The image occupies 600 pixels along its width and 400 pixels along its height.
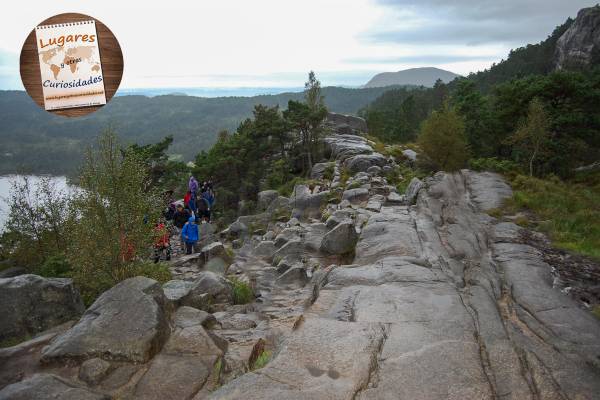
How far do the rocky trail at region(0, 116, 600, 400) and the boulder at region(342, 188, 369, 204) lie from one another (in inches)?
280

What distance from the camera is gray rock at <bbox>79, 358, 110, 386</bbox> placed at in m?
7.25

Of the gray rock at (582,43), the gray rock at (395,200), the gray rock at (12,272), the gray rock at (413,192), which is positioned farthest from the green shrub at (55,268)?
the gray rock at (582,43)

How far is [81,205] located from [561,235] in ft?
57.7

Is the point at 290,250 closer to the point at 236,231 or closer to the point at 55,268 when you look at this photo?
the point at 236,231

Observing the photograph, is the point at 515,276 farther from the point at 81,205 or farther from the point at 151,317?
the point at 81,205

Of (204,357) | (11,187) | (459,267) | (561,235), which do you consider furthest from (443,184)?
(11,187)

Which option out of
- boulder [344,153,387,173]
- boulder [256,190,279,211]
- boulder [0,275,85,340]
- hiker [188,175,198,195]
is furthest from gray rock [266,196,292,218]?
boulder [0,275,85,340]

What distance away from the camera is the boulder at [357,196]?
2298cm

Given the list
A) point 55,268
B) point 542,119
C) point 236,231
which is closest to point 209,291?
point 55,268

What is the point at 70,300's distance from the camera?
11203 mm

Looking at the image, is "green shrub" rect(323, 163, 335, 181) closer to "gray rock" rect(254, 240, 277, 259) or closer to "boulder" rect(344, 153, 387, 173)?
"boulder" rect(344, 153, 387, 173)

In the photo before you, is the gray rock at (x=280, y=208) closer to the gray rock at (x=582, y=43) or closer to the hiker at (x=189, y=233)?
the hiker at (x=189, y=233)

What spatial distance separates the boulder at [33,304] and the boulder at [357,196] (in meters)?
15.5

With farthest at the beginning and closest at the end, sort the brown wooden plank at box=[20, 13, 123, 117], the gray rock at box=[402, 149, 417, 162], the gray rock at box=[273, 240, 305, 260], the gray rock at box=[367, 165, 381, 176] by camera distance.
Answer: the gray rock at box=[402, 149, 417, 162] → the gray rock at box=[367, 165, 381, 176] → the gray rock at box=[273, 240, 305, 260] → the brown wooden plank at box=[20, 13, 123, 117]
